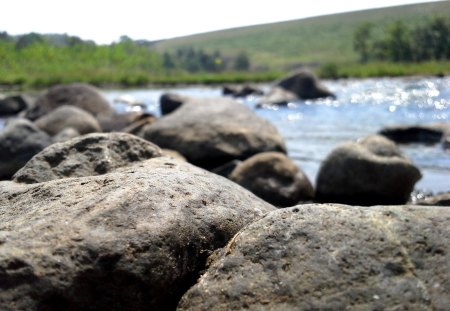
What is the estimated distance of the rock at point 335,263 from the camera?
10.9ft

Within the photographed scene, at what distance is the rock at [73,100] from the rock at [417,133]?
1011 centimetres

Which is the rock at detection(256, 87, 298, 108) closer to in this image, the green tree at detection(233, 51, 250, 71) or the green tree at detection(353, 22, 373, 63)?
the green tree at detection(353, 22, 373, 63)

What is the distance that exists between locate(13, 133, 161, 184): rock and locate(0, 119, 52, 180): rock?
774 cm

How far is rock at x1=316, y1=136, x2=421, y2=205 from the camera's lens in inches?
447

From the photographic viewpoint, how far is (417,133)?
800 inches

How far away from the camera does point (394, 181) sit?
37.2 feet

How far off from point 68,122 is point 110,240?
1494 cm

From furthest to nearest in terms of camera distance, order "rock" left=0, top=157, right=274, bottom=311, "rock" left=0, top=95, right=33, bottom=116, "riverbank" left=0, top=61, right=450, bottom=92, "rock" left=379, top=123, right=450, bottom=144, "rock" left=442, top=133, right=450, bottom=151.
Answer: "riverbank" left=0, top=61, right=450, bottom=92 → "rock" left=0, top=95, right=33, bottom=116 → "rock" left=379, top=123, right=450, bottom=144 → "rock" left=442, top=133, right=450, bottom=151 → "rock" left=0, top=157, right=274, bottom=311

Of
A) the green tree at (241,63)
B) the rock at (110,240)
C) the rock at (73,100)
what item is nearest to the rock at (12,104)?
the rock at (73,100)

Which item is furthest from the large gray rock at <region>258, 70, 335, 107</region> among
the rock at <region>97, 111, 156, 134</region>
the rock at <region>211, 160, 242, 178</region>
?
the rock at <region>211, 160, 242, 178</region>

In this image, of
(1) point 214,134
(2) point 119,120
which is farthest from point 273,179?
(2) point 119,120

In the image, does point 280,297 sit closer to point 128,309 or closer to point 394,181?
point 128,309

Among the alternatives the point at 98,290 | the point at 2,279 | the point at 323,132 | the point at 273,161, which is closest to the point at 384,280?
the point at 98,290

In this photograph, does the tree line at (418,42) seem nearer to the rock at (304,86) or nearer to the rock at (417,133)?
the rock at (304,86)
